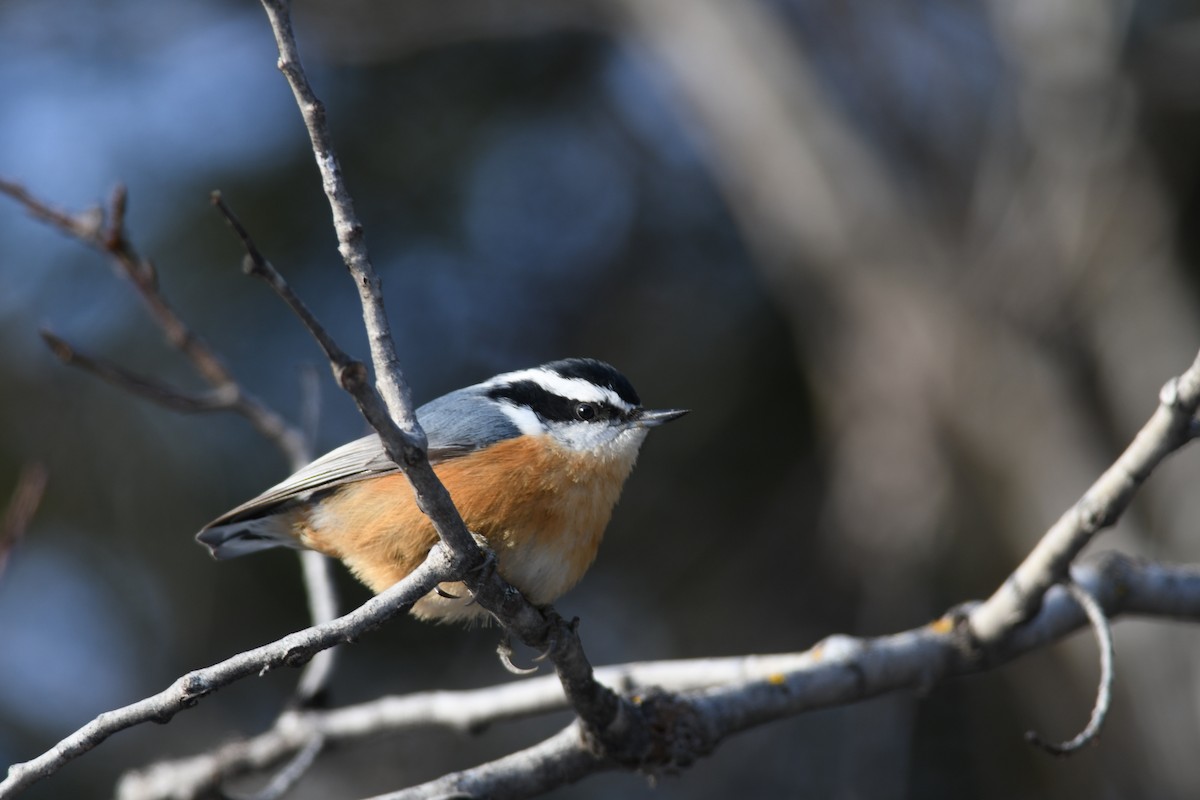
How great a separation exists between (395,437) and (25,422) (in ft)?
17.1

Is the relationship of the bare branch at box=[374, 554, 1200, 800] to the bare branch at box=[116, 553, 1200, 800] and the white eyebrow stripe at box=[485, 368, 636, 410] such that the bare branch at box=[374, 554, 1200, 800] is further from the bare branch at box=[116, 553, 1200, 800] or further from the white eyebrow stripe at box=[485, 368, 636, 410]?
the white eyebrow stripe at box=[485, 368, 636, 410]

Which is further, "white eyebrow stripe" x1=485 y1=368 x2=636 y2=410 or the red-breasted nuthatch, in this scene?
"white eyebrow stripe" x1=485 y1=368 x2=636 y2=410

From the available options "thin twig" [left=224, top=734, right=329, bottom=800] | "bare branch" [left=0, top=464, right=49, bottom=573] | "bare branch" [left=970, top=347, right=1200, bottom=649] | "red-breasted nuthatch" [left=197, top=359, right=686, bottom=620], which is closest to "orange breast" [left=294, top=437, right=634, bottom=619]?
"red-breasted nuthatch" [left=197, top=359, right=686, bottom=620]

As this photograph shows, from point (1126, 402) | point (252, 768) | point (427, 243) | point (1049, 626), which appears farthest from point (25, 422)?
point (1126, 402)

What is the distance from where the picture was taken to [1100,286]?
20.0 feet

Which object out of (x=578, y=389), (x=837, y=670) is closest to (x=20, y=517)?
(x=578, y=389)

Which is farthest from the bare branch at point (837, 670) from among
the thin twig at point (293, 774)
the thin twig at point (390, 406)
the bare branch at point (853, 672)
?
the thin twig at point (390, 406)

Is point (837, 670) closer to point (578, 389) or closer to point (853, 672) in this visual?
point (853, 672)

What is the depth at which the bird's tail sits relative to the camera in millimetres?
3564

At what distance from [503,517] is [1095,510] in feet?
5.07

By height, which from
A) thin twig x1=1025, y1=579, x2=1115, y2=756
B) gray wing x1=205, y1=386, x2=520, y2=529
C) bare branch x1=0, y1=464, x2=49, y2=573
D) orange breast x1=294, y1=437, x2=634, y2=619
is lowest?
thin twig x1=1025, y1=579, x2=1115, y2=756

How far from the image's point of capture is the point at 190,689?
1989mm

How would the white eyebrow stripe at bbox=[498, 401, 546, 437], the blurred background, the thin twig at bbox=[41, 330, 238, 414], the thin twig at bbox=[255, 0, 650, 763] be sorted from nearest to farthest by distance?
the thin twig at bbox=[255, 0, 650, 763] → the thin twig at bbox=[41, 330, 238, 414] → the white eyebrow stripe at bbox=[498, 401, 546, 437] → the blurred background

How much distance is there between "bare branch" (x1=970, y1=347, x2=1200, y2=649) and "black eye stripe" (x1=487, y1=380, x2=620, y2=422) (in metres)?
1.30
